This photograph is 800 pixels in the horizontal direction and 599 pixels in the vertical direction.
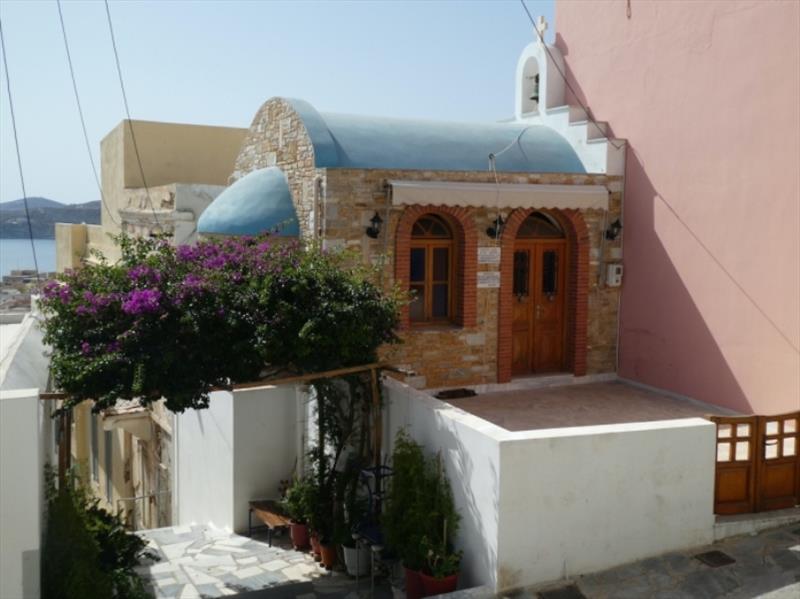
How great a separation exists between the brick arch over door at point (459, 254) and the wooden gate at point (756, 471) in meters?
4.79

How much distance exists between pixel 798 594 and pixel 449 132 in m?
9.04

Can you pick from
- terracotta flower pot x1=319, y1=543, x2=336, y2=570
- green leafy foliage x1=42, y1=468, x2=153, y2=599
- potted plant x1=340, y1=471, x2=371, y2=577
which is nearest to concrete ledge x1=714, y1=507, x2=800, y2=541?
potted plant x1=340, y1=471, x2=371, y2=577

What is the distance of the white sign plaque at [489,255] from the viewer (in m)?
12.3

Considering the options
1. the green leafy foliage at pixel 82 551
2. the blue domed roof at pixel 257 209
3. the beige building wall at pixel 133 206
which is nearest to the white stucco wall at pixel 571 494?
the green leafy foliage at pixel 82 551

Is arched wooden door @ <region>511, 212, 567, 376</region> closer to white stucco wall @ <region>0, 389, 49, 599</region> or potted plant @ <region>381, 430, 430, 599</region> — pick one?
potted plant @ <region>381, 430, 430, 599</region>

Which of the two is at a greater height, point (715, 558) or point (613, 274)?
point (613, 274)

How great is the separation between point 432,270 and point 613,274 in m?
3.34

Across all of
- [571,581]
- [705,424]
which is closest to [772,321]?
[705,424]

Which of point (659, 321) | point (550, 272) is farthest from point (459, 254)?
point (659, 321)

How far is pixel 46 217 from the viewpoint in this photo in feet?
303

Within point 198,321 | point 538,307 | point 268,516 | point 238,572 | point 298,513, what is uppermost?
point 198,321

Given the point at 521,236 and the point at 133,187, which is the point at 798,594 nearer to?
the point at 521,236

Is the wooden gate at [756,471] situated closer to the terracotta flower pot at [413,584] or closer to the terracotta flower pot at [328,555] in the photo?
the terracotta flower pot at [413,584]

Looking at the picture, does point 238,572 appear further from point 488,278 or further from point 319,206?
point 488,278
